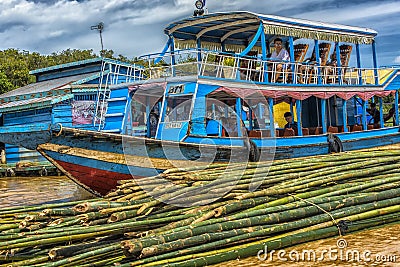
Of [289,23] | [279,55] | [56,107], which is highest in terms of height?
[289,23]

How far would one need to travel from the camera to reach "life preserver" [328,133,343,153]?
12242 millimetres

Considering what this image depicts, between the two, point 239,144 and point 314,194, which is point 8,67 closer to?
point 239,144

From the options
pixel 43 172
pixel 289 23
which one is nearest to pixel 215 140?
pixel 289 23

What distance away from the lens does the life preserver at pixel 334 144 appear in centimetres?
1224

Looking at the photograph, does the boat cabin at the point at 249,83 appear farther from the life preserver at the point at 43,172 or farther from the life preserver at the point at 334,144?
the life preserver at the point at 43,172

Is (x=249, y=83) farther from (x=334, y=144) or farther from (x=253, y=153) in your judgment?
(x=334, y=144)

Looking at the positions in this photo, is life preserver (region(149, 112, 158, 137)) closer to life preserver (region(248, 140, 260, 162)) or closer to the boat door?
the boat door

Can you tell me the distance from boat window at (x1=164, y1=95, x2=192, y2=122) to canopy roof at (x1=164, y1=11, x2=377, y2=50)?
2.55 meters

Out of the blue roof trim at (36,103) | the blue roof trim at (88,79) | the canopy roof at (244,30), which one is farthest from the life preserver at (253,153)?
the blue roof trim at (88,79)

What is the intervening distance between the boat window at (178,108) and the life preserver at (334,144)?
3917mm

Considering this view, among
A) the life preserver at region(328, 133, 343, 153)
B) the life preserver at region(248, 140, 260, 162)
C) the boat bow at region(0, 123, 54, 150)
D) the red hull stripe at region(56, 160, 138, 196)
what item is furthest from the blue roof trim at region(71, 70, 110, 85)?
the boat bow at region(0, 123, 54, 150)

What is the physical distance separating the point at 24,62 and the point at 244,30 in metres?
24.7

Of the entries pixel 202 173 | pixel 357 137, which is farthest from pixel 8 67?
pixel 202 173

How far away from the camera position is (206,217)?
5.86m
